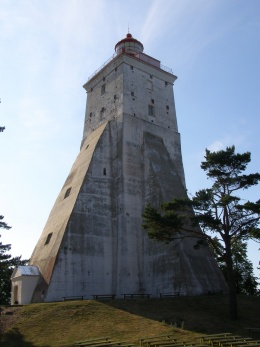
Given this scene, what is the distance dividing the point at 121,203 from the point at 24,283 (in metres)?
9.88

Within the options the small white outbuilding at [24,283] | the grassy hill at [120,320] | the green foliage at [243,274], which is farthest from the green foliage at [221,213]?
the green foliage at [243,274]

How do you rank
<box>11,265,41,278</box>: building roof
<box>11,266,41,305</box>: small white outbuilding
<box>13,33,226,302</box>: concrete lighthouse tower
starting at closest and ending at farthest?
<box>11,266,41,305</box>: small white outbuilding
<box>13,33,226,302</box>: concrete lighthouse tower
<box>11,265,41,278</box>: building roof

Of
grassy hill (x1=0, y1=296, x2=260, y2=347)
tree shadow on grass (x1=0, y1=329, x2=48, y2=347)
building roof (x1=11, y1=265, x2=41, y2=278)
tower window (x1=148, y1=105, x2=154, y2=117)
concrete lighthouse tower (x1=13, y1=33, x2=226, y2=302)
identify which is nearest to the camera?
tree shadow on grass (x1=0, y1=329, x2=48, y2=347)

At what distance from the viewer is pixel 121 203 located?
107 ft

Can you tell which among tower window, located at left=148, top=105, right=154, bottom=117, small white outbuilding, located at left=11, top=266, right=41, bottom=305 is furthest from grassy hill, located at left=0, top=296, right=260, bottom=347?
tower window, located at left=148, top=105, right=154, bottom=117

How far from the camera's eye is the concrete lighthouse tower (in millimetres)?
28438

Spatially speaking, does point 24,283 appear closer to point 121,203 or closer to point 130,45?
point 121,203

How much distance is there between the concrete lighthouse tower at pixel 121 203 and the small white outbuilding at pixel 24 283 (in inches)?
15.4

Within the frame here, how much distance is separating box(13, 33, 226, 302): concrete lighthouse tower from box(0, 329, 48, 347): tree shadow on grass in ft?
23.1

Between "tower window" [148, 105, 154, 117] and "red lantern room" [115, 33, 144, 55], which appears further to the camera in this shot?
"red lantern room" [115, 33, 144, 55]

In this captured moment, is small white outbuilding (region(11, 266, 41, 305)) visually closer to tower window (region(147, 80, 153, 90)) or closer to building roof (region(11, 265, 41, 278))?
building roof (region(11, 265, 41, 278))

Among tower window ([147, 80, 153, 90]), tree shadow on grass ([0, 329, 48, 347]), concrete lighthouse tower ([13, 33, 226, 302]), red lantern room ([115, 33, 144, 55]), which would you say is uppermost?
red lantern room ([115, 33, 144, 55])

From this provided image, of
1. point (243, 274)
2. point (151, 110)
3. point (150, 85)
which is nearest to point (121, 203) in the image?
point (151, 110)

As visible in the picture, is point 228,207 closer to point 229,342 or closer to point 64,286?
point 229,342
